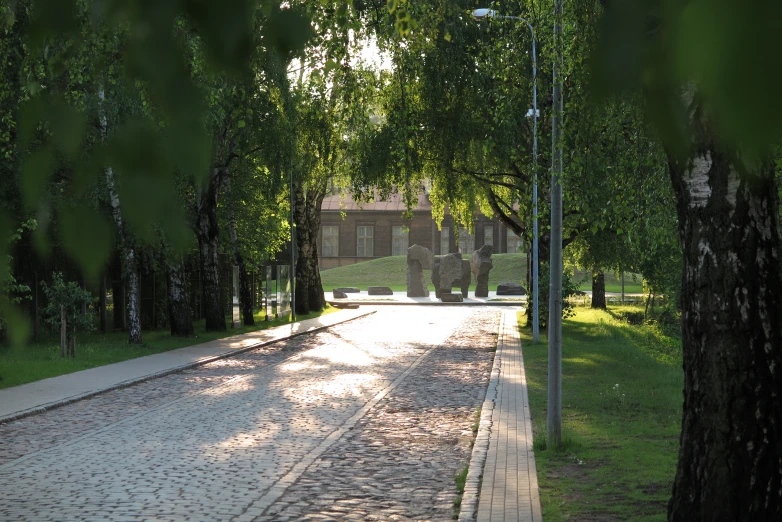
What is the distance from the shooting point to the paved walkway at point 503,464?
25.3 ft

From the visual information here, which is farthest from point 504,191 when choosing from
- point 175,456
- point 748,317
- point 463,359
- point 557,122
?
point 748,317

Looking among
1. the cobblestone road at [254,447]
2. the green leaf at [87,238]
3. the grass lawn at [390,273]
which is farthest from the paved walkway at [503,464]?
the grass lawn at [390,273]

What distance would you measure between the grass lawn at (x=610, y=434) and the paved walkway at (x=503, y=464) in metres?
0.14

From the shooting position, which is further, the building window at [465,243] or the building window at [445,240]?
the building window at [465,243]

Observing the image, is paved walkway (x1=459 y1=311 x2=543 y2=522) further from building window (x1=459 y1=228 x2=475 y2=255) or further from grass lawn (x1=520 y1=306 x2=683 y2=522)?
building window (x1=459 y1=228 x2=475 y2=255)

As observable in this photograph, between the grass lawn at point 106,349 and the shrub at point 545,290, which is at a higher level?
the shrub at point 545,290

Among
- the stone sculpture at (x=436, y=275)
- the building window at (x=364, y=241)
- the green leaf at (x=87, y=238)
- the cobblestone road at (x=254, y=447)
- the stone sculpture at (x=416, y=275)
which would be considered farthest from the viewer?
the building window at (x=364, y=241)

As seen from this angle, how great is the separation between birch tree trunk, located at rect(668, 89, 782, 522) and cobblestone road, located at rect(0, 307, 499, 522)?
221 cm

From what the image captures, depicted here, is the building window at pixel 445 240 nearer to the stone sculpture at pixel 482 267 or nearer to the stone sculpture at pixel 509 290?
the stone sculpture at pixel 509 290

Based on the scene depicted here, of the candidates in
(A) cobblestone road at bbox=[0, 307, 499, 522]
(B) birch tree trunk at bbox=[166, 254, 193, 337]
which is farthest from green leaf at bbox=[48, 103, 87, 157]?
(B) birch tree trunk at bbox=[166, 254, 193, 337]

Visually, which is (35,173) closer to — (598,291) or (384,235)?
(598,291)

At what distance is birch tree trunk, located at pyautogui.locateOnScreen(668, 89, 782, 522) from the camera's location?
21.1ft

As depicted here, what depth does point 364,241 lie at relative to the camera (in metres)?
95.4

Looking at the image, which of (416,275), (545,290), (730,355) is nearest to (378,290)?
(416,275)
